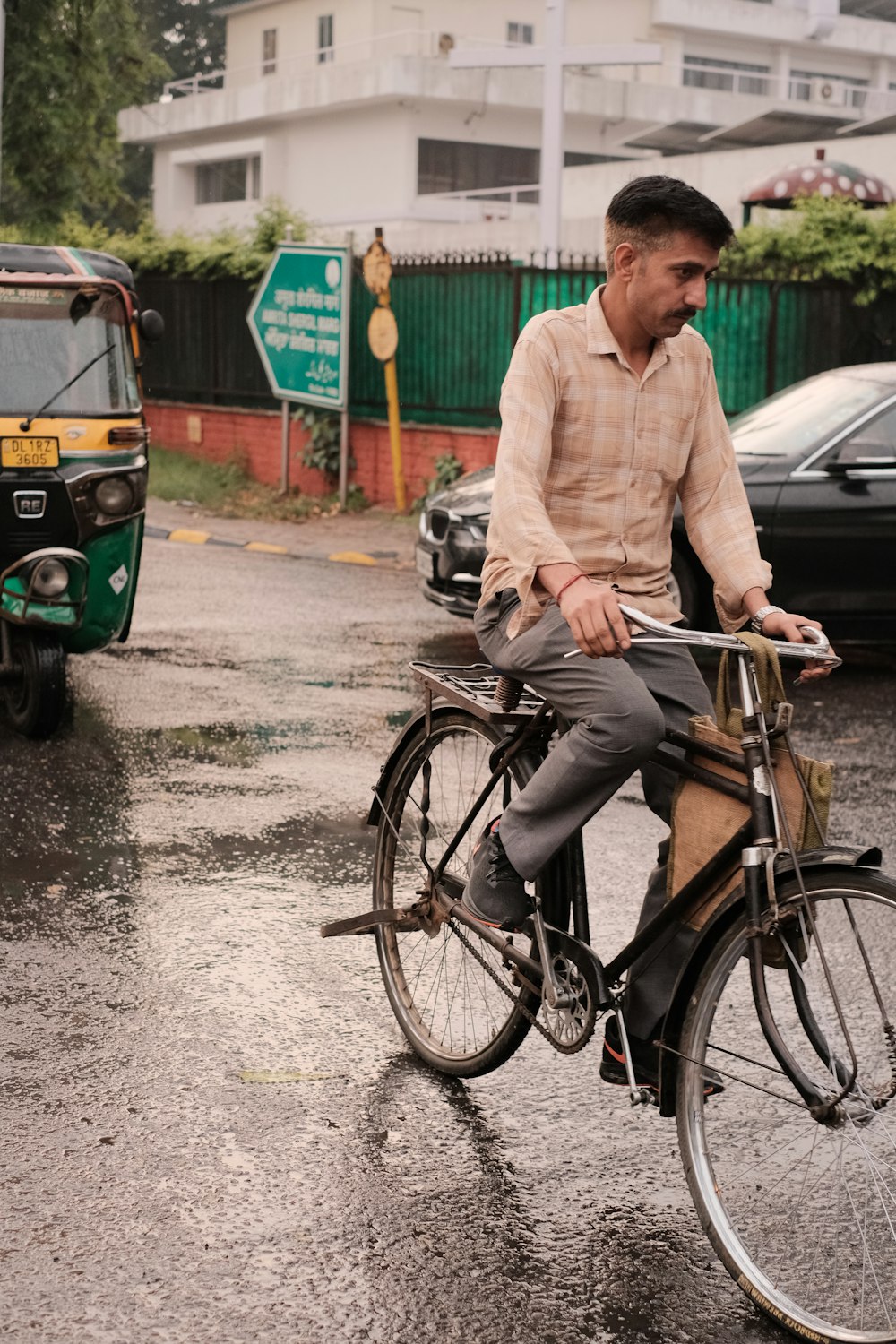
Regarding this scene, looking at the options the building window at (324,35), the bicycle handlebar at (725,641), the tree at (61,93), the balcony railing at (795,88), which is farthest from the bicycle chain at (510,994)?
the balcony railing at (795,88)

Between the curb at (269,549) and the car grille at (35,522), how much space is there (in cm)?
671

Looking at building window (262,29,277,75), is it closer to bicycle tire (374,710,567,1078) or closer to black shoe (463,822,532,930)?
bicycle tire (374,710,567,1078)

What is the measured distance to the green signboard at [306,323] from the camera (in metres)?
18.7

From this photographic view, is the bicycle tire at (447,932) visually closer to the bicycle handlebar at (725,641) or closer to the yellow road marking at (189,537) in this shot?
the bicycle handlebar at (725,641)

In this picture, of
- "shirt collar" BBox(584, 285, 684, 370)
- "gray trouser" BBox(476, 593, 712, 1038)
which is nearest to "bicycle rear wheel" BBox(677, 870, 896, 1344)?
"gray trouser" BBox(476, 593, 712, 1038)

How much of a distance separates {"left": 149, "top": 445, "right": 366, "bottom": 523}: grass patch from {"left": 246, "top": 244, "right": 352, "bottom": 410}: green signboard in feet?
3.56

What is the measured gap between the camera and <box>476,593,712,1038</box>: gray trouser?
3443 millimetres

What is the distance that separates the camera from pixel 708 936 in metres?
3.28

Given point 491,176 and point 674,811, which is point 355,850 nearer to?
point 674,811

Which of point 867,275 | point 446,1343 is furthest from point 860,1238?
point 867,275

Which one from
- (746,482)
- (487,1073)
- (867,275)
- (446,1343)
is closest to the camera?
(446,1343)

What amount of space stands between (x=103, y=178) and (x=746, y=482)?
21.5 m

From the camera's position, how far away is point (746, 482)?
32.6 feet

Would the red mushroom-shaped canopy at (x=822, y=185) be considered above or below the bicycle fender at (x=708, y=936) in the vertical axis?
above
